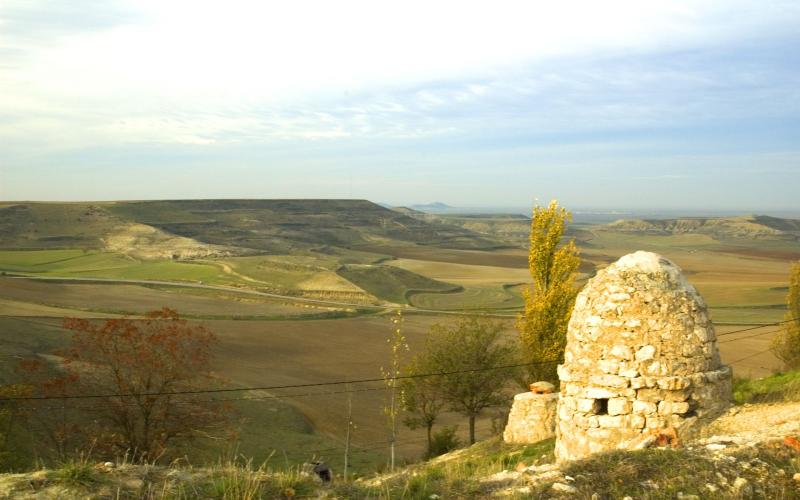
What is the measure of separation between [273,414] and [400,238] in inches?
5414

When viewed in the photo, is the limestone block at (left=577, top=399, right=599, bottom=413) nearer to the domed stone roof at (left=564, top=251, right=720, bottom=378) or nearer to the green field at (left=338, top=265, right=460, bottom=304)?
the domed stone roof at (left=564, top=251, right=720, bottom=378)

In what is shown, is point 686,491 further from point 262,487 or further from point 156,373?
point 156,373

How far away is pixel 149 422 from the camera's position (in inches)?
794

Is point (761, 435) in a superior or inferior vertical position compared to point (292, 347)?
superior

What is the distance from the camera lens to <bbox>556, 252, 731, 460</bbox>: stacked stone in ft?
35.1

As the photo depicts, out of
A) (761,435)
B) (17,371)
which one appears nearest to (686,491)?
(761,435)

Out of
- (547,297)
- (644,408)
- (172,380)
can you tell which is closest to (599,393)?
(644,408)

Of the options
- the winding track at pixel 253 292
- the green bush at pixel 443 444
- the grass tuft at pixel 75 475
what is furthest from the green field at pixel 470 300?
the grass tuft at pixel 75 475

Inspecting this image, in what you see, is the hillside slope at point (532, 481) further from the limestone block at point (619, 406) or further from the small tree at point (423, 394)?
the small tree at point (423, 394)

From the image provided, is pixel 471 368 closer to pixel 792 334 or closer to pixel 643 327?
pixel 792 334

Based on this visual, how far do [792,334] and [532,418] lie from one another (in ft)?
61.7

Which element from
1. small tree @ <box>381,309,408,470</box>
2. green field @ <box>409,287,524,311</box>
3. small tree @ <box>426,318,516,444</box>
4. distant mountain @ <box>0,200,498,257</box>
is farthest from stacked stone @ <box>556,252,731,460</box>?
distant mountain @ <box>0,200,498,257</box>

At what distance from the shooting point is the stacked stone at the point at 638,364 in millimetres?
10688

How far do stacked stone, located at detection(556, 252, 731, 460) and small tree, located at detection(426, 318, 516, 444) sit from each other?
14.4 metres
